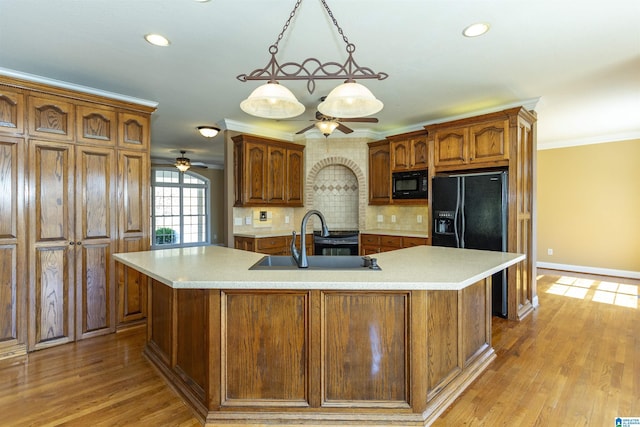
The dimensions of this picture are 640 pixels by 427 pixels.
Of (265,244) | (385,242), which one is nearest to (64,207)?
(265,244)

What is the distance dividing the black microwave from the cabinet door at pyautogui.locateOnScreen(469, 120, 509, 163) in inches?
30.6

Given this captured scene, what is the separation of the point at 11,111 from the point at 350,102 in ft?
9.61

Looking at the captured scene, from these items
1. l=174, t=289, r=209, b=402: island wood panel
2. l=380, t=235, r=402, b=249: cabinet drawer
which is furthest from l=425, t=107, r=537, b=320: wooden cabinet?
l=174, t=289, r=209, b=402: island wood panel

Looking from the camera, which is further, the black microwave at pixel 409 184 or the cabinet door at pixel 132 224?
the black microwave at pixel 409 184

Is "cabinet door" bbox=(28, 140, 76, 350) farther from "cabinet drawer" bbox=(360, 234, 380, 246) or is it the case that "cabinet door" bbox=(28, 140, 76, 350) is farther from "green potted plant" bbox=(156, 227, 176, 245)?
"green potted plant" bbox=(156, 227, 176, 245)

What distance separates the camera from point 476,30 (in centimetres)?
230

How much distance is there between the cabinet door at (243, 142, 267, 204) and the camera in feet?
15.3

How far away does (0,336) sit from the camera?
107 inches

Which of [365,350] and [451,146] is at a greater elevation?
[451,146]

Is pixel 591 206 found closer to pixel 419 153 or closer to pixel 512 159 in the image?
pixel 512 159

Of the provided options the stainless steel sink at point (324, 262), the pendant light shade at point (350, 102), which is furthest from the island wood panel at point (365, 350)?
the pendant light shade at point (350, 102)

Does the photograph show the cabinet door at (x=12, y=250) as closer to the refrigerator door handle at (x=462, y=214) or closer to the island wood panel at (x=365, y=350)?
the island wood panel at (x=365, y=350)

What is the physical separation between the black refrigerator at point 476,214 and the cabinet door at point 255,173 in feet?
7.99

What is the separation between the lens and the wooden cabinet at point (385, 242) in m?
4.48
